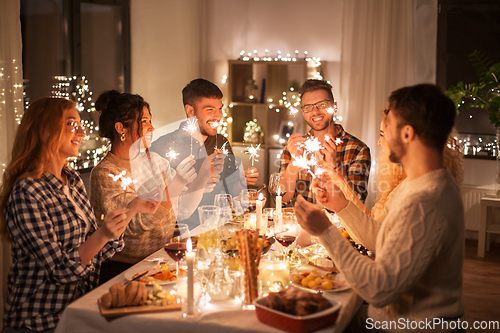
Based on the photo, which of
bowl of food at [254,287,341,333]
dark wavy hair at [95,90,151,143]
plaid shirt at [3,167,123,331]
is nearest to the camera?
bowl of food at [254,287,341,333]

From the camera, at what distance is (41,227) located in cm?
164

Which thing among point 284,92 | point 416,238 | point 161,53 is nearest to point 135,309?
point 416,238

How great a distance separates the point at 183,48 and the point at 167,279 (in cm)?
413

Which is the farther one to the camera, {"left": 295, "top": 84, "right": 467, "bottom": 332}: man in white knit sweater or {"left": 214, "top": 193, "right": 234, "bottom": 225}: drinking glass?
{"left": 214, "top": 193, "right": 234, "bottom": 225}: drinking glass

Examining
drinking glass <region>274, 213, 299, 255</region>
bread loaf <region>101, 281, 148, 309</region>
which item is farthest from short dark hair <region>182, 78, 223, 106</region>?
bread loaf <region>101, 281, 148, 309</region>

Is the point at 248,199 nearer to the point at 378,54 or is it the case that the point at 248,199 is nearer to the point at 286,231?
the point at 286,231

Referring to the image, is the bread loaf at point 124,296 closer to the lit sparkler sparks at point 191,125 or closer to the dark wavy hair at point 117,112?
the dark wavy hair at point 117,112

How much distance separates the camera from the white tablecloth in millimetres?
1400

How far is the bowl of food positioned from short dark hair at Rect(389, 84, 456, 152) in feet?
2.05

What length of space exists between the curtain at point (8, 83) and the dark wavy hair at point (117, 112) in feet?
2.45

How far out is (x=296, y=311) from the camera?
1.34 metres

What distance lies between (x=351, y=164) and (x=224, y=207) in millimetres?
1308

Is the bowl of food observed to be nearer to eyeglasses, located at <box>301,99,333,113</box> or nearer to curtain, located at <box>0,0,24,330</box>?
eyeglasses, located at <box>301,99,333,113</box>

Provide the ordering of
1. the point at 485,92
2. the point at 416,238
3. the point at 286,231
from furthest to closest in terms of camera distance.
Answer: the point at 485,92, the point at 286,231, the point at 416,238
